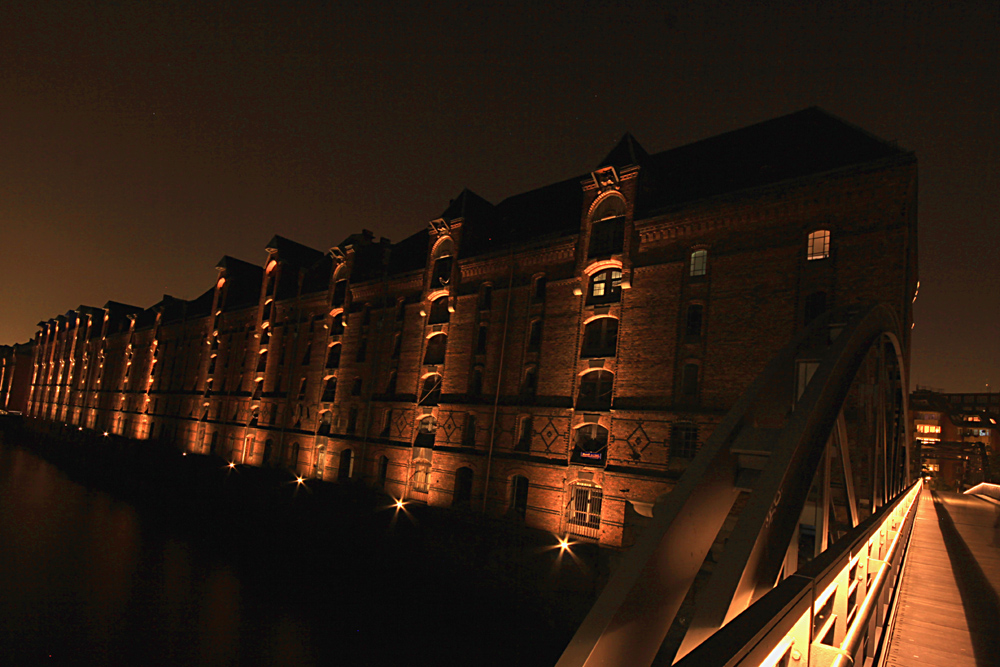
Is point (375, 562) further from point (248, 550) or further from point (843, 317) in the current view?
point (843, 317)

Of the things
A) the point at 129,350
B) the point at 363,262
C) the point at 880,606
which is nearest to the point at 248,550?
the point at 363,262

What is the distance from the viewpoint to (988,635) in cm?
446

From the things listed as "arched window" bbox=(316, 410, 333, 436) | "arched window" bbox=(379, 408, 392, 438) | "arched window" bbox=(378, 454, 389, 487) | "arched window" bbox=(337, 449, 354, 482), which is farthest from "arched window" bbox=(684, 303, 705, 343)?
"arched window" bbox=(316, 410, 333, 436)

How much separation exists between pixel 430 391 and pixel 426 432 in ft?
5.90

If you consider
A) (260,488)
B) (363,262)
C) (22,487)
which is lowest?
(22,487)

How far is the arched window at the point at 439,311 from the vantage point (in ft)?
83.3

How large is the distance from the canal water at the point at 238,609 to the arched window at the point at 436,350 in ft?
28.9

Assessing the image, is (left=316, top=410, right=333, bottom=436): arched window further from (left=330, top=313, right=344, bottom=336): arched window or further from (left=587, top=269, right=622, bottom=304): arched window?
(left=587, top=269, right=622, bottom=304): arched window

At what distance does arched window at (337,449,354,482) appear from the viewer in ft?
90.9

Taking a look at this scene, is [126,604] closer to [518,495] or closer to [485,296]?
[518,495]

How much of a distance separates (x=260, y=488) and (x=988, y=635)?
90.9ft

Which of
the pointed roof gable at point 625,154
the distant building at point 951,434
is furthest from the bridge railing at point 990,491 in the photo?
the distant building at point 951,434

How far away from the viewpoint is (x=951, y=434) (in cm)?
7356

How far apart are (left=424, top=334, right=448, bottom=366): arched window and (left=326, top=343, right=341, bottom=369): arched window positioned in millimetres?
7218
